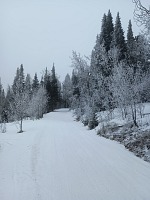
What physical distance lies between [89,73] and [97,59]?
3149 millimetres

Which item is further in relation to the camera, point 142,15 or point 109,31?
point 109,31

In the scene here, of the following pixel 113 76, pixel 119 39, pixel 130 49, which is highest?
pixel 119 39

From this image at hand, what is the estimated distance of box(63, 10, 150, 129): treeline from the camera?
63.7 feet

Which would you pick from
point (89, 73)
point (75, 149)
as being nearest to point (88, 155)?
point (75, 149)

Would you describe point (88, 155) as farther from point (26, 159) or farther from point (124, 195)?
point (124, 195)

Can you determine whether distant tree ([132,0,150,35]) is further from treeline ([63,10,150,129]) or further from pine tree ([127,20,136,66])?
pine tree ([127,20,136,66])

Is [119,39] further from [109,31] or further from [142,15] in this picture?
[142,15]

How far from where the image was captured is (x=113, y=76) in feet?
76.0

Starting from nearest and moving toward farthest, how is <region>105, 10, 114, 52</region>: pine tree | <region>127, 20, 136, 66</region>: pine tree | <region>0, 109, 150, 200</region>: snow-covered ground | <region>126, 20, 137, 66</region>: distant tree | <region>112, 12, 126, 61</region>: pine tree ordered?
<region>0, 109, 150, 200</region>: snow-covered ground
<region>126, 20, 137, 66</region>: distant tree
<region>127, 20, 136, 66</region>: pine tree
<region>112, 12, 126, 61</region>: pine tree
<region>105, 10, 114, 52</region>: pine tree

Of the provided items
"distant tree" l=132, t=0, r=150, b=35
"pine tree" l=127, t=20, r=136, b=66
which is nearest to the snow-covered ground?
"distant tree" l=132, t=0, r=150, b=35

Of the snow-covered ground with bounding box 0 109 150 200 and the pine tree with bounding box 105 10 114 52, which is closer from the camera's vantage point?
the snow-covered ground with bounding box 0 109 150 200

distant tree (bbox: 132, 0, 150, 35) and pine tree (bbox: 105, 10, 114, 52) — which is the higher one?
pine tree (bbox: 105, 10, 114, 52)

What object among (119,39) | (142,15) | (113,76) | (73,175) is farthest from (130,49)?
(73,175)

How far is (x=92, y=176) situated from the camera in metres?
7.79
